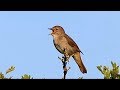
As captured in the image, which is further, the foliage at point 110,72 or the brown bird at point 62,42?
the brown bird at point 62,42

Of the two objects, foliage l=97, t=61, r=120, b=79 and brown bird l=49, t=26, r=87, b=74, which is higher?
brown bird l=49, t=26, r=87, b=74

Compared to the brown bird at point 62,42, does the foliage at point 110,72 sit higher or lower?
lower

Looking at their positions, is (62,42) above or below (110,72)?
above

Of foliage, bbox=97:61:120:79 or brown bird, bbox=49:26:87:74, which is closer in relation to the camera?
foliage, bbox=97:61:120:79

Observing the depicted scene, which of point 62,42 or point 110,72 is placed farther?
point 62,42
